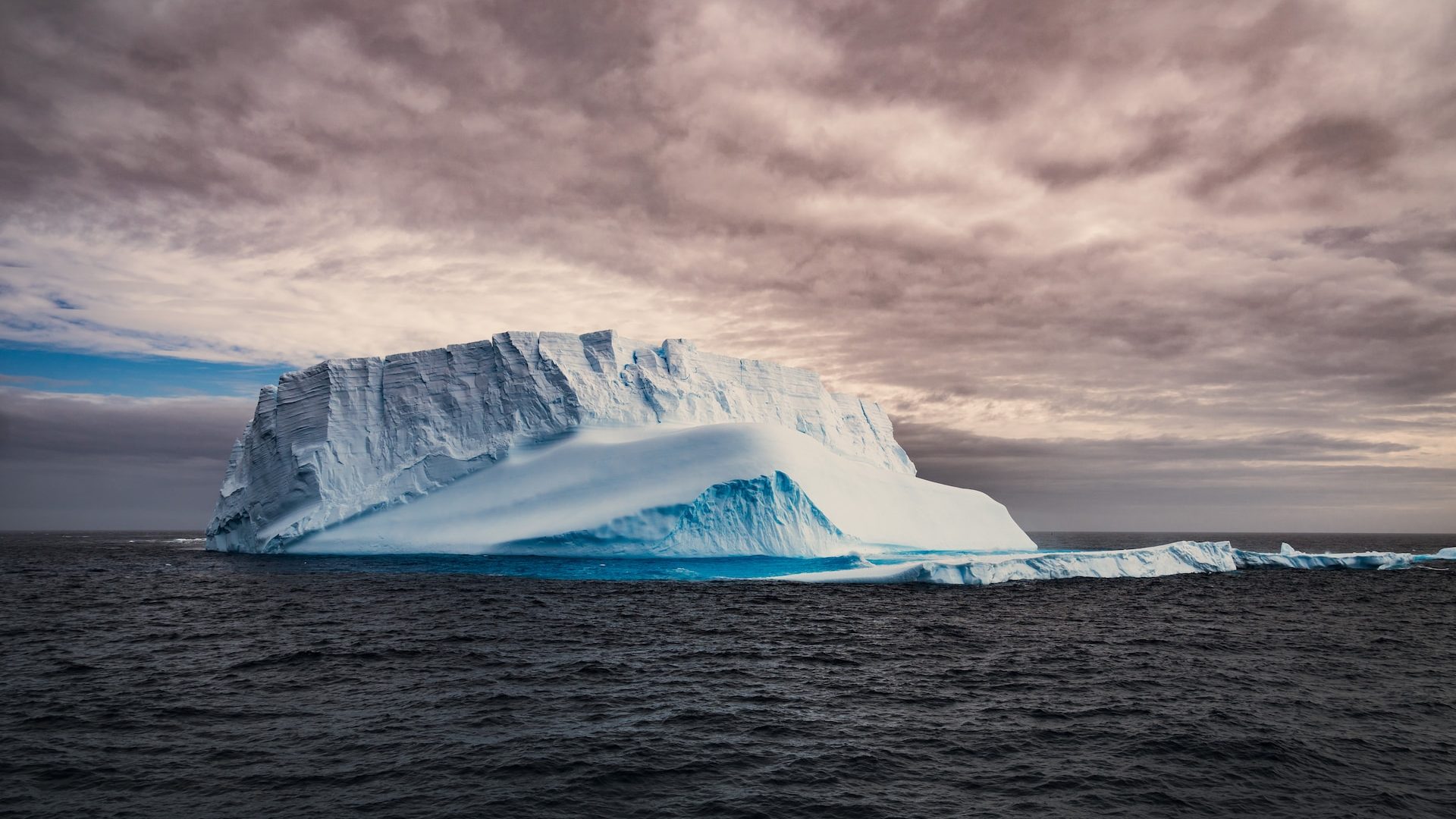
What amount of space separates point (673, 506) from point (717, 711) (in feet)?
65.3

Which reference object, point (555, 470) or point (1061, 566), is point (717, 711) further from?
point (555, 470)

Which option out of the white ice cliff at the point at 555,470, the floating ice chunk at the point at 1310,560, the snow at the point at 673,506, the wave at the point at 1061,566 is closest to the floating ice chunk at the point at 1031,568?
the wave at the point at 1061,566

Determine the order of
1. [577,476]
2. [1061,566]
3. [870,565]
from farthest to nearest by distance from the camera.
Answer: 1. [577,476]
2. [870,565]
3. [1061,566]

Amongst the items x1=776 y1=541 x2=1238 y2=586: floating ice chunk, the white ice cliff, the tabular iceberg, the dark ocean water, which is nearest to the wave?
x1=776 y1=541 x2=1238 y2=586: floating ice chunk

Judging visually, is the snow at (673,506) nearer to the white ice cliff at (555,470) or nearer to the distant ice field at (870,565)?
the white ice cliff at (555,470)

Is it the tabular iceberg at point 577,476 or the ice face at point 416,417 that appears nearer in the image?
the tabular iceberg at point 577,476

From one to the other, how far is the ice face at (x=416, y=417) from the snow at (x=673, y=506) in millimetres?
953

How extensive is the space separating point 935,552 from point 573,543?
15826 mm

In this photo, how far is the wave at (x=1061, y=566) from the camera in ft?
79.5

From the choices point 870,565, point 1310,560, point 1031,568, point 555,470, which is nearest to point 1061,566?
point 1031,568

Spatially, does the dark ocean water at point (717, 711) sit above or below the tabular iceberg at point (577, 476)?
below

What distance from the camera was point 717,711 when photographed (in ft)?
31.2

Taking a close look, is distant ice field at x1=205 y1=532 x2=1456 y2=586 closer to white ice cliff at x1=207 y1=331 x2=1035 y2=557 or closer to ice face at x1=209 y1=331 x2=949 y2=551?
white ice cliff at x1=207 y1=331 x2=1035 y2=557

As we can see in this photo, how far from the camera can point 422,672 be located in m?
11.4
